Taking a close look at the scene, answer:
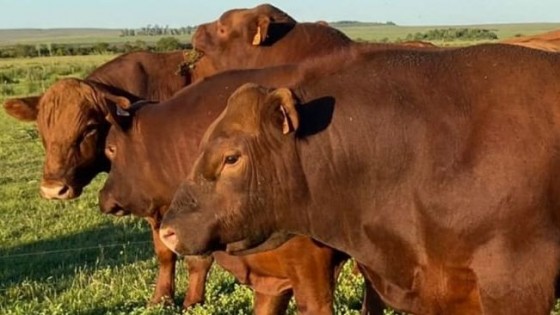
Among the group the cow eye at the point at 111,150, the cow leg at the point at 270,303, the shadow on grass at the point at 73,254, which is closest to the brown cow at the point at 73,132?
the cow eye at the point at 111,150

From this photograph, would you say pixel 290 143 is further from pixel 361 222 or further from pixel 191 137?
pixel 191 137

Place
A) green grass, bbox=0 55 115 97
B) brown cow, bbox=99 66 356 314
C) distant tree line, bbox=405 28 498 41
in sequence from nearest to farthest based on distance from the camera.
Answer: brown cow, bbox=99 66 356 314
green grass, bbox=0 55 115 97
distant tree line, bbox=405 28 498 41

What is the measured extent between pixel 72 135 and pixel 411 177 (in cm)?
329

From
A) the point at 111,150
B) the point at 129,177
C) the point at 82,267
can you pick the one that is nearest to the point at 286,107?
the point at 129,177

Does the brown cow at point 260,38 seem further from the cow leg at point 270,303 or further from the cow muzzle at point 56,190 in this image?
→ the cow leg at point 270,303

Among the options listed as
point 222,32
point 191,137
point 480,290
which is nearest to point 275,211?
point 480,290

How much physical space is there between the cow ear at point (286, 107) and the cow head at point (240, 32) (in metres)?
2.25

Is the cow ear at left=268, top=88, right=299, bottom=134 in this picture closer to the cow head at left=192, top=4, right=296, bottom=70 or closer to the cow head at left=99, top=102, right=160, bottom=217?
the cow head at left=99, top=102, right=160, bottom=217

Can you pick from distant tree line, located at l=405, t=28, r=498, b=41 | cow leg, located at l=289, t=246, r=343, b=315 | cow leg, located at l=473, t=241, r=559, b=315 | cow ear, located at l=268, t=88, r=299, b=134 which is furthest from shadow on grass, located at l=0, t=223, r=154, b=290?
distant tree line, located at l=405, t=28, r=498, b=41

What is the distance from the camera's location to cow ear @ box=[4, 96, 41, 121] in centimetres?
739

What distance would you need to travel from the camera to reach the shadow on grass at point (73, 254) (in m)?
9.20

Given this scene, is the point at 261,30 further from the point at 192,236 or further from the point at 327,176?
the point at 192,236

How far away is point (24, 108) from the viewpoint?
745cm

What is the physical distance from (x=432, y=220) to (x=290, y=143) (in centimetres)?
70
